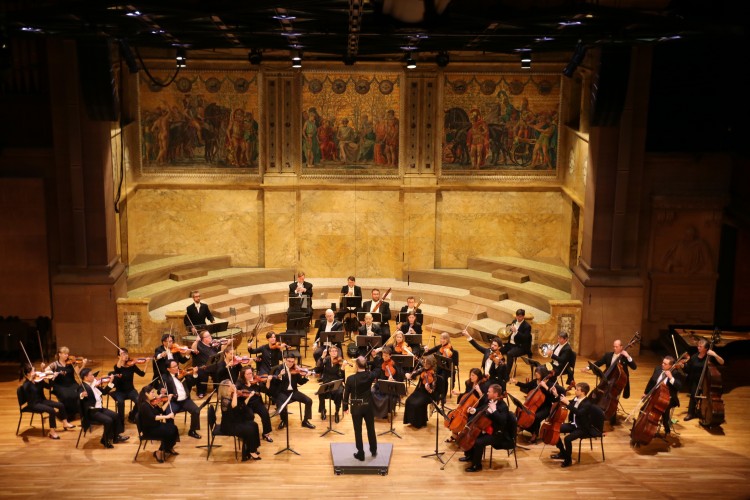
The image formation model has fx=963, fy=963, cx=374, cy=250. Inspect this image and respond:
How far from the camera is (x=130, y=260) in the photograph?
18.5 meters

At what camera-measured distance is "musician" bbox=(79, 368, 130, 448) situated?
41.6ft

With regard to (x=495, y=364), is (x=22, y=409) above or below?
below

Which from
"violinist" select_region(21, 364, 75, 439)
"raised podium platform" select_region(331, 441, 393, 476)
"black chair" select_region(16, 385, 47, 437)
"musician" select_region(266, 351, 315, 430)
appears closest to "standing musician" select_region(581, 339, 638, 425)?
"raised podium platform" select_region(331, 441, 393, 476)

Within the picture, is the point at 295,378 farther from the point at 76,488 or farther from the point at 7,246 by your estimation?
the point at 7,246

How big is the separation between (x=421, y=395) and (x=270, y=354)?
7.34 ft

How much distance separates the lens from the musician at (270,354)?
13523 millimetres

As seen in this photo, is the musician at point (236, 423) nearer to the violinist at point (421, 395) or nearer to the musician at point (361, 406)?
the musician at point (361, 406)

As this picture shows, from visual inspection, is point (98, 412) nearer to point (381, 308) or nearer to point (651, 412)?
point (381, 308)

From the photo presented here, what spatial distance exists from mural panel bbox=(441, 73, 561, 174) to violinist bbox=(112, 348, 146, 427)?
812 cm

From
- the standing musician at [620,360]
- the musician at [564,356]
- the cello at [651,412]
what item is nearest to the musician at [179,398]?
the musician at [564,356]

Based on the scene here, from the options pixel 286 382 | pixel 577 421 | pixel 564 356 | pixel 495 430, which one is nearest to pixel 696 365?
pixel 564 356

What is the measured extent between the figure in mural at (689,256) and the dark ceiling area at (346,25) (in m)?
3.79

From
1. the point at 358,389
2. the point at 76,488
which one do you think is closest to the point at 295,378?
the point at 358,389

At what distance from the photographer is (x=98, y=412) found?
41.6ft
